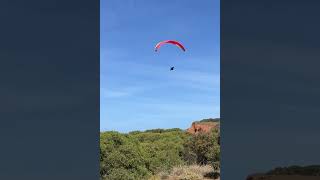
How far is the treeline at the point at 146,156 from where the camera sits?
36531 mm

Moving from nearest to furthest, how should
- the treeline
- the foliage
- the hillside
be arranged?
the hillside
the treeline
the foliage

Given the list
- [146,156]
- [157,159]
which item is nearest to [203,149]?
[157,159]

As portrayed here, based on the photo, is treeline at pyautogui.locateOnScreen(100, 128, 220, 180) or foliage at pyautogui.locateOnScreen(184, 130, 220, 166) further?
foliage at pyautogui.locateOnScreen(184, 130, 220, 166)

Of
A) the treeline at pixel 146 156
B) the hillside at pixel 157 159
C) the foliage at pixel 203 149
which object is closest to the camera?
the hillside at pixel 157 159

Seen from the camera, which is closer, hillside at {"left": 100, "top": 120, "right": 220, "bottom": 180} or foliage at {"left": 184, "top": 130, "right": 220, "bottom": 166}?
hillside at {"left": 100, "top": 120, "right": 220, "bottom": 180}

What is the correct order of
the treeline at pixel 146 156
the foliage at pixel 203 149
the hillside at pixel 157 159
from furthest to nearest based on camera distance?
the foliage at pixel 203 149 → the treeline at pixel 146 156 → the hillside at pixel 157 159

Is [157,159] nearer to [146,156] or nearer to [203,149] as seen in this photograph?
[146,156]

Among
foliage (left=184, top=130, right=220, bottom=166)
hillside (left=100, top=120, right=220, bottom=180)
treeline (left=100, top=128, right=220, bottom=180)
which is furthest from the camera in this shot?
foliage (left=184, top=130, right=220, bottom=166)

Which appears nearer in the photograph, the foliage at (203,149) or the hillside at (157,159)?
the hillside at (157,159)

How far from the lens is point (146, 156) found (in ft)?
128

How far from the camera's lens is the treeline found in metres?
36.5
